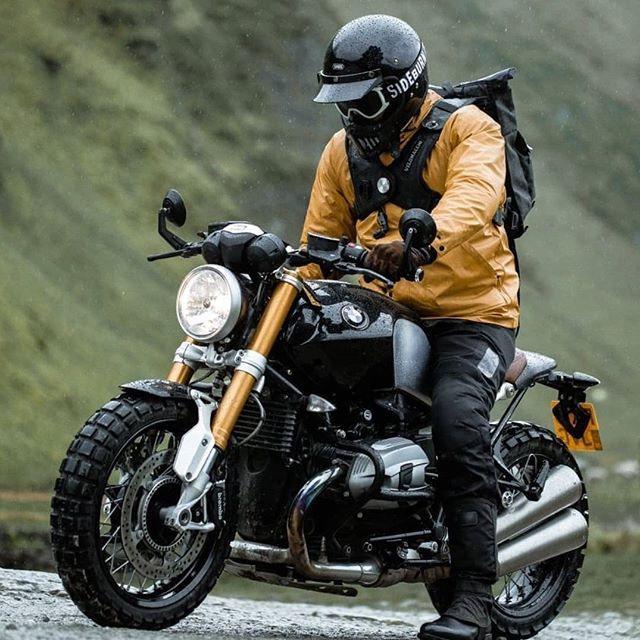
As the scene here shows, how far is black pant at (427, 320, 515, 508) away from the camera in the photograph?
22.7ft

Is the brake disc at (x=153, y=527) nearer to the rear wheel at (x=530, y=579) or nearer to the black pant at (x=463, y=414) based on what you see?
the black pant at (x=463, y=414)

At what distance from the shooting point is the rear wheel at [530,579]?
8.09 m

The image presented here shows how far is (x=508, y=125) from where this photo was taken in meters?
7.62

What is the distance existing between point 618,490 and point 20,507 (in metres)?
14.8

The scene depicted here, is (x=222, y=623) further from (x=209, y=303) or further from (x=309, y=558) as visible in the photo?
(x=209, y=303)

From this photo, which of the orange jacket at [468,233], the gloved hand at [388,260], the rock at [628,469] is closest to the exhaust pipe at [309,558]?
the gloved hand at [388,260]

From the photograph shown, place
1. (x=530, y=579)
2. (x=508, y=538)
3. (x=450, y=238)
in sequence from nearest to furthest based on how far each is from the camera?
(x=450, y=238)
(x=508, y=538)
(x=530, y=579)

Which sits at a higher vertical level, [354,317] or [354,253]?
[354,253]

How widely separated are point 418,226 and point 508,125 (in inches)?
58.1

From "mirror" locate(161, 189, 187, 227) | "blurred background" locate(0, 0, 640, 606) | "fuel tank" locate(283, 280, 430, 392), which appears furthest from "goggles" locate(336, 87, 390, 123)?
"blurred background" locate(0, 0, 640, 606)

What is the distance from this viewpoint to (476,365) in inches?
283

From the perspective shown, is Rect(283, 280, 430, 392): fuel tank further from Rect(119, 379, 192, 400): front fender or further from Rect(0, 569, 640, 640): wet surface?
Rect(0, 569, 640, 640): wet surface

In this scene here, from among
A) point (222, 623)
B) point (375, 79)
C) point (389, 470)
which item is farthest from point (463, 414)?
point (222, 623)

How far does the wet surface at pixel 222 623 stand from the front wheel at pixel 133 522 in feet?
0.50
